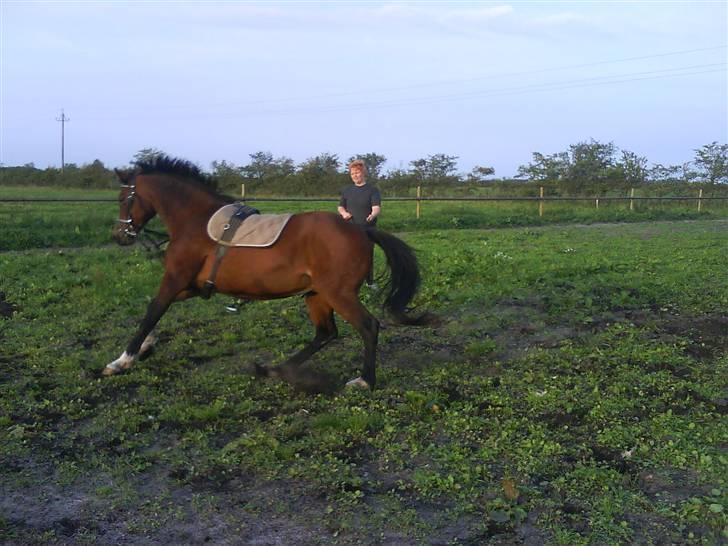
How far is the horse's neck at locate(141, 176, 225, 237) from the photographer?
6016 millimetres

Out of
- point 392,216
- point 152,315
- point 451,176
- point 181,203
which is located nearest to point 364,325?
point 152,315

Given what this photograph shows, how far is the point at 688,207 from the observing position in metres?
33.1

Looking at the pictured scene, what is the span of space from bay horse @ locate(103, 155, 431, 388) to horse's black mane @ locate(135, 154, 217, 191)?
0.06 feet

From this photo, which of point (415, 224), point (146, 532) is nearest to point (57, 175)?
point (415, 224)

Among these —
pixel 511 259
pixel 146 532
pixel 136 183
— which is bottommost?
pixel 146 532

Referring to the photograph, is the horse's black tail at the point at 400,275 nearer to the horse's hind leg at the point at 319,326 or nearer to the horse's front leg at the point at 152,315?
the horse's hind leg at the point at 319,326

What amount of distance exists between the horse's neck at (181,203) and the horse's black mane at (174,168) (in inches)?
5.6

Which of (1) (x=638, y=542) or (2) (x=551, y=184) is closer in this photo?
(1) (x=638, y=542)

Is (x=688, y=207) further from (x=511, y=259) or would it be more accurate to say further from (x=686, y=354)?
(x=686, y=354)

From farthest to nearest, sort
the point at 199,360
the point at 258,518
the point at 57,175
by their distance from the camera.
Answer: the point at 57,175 → the point at 199,360 → the point at 258,518

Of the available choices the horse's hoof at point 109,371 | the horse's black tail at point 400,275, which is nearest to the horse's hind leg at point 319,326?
the horse's black tail at point 400,275

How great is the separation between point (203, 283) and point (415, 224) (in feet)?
49.0

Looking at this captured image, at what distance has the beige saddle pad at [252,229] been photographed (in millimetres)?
5656

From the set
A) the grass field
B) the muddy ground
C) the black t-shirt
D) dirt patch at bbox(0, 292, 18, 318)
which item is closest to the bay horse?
the grass field
